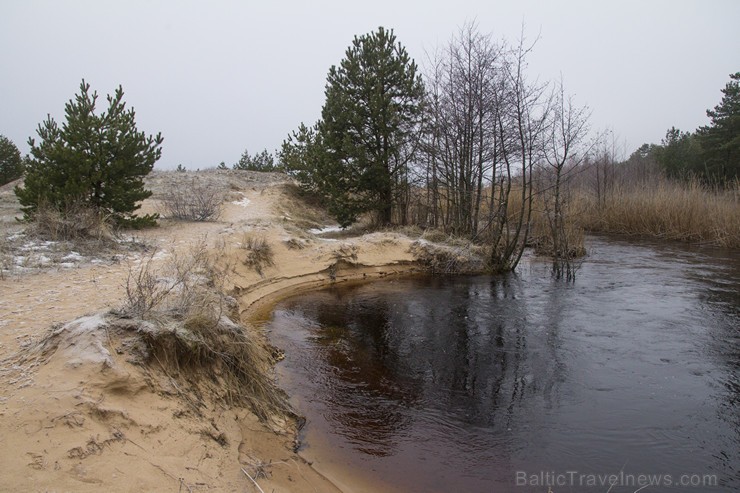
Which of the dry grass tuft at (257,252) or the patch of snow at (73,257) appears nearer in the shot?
the patch of snow at (73,257)

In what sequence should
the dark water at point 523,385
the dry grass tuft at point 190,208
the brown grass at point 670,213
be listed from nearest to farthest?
the dark water at point 523,385, the dry grass tuft at point 190,208, the brown grass at point 670,213

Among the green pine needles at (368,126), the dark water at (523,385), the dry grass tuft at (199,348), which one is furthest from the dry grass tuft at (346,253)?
the dry grass tuft at (199,348)

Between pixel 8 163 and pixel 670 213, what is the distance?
100 feet

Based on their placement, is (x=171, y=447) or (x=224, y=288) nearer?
(x=171, y=447)

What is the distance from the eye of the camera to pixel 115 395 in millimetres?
3553

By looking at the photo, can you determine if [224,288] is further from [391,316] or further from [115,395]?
[115,395]

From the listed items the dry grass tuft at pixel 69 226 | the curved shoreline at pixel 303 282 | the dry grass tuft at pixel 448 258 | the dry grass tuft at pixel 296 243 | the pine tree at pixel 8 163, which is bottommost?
the curved shoreline at pixel 303 282

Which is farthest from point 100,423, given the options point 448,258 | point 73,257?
point 448,258

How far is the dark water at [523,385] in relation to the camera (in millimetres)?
4027

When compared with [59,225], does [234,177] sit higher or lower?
higher

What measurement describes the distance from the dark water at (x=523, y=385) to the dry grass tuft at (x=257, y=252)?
57.4 inches

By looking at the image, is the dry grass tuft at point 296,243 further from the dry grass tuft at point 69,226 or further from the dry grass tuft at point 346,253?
the dry grass tuft at point 69,226

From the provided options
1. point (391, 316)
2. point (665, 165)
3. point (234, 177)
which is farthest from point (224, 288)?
point (665, 165)

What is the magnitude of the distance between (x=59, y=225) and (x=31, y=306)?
15.0 ft
